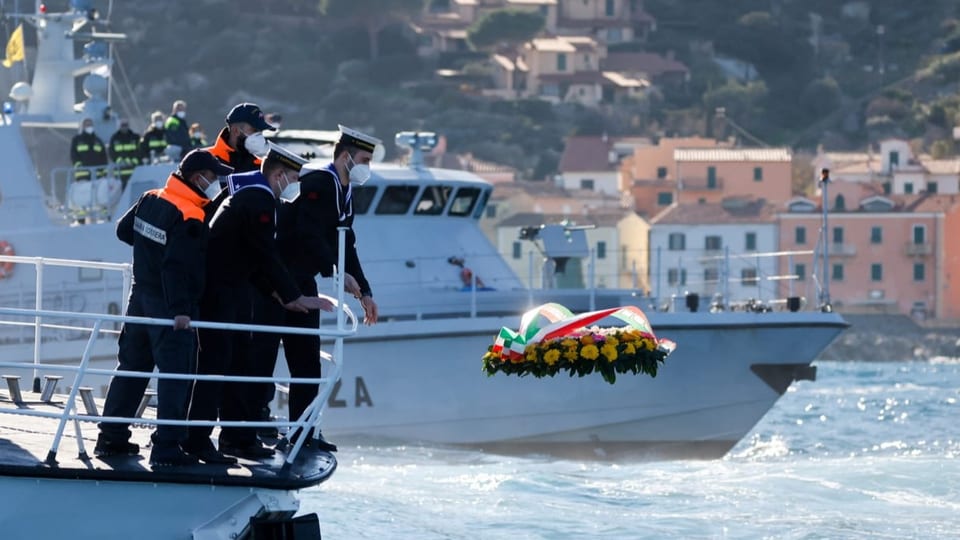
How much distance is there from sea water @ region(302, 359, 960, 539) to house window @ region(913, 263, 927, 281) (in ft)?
174

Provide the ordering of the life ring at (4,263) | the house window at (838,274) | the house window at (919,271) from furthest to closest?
the house window at (919,271)
the house window at (838,274)
the life ring at (4,263)

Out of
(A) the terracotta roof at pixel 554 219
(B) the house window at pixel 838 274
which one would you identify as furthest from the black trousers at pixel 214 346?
(B) the house window at pixel 838 274

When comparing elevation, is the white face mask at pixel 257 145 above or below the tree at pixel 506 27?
below

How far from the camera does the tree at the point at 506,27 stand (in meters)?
112

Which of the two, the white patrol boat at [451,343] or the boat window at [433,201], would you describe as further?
the boat window at [433,201]

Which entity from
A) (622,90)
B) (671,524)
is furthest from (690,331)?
(622,90)

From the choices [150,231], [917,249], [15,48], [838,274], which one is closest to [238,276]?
[150,231]

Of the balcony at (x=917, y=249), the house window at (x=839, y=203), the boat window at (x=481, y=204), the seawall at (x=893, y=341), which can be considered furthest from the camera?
the house window at (x=839, y=203)

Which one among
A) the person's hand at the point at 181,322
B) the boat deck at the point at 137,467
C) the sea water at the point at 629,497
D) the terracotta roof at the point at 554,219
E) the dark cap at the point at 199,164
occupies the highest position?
the terracotta roof at the point at 554,219

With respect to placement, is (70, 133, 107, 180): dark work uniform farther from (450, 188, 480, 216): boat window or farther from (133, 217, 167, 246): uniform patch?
(133, 217, 167, 246): uniform patch

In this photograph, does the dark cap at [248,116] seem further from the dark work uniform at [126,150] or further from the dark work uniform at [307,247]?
the dark work uniform at [126,150]

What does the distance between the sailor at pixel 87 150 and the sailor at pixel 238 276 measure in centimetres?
1077

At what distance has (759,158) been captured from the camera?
258ft

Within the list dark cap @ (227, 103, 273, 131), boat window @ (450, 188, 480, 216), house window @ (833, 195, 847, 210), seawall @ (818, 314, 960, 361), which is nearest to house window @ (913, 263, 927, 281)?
seawall @ (818, 314, 960, 361)
